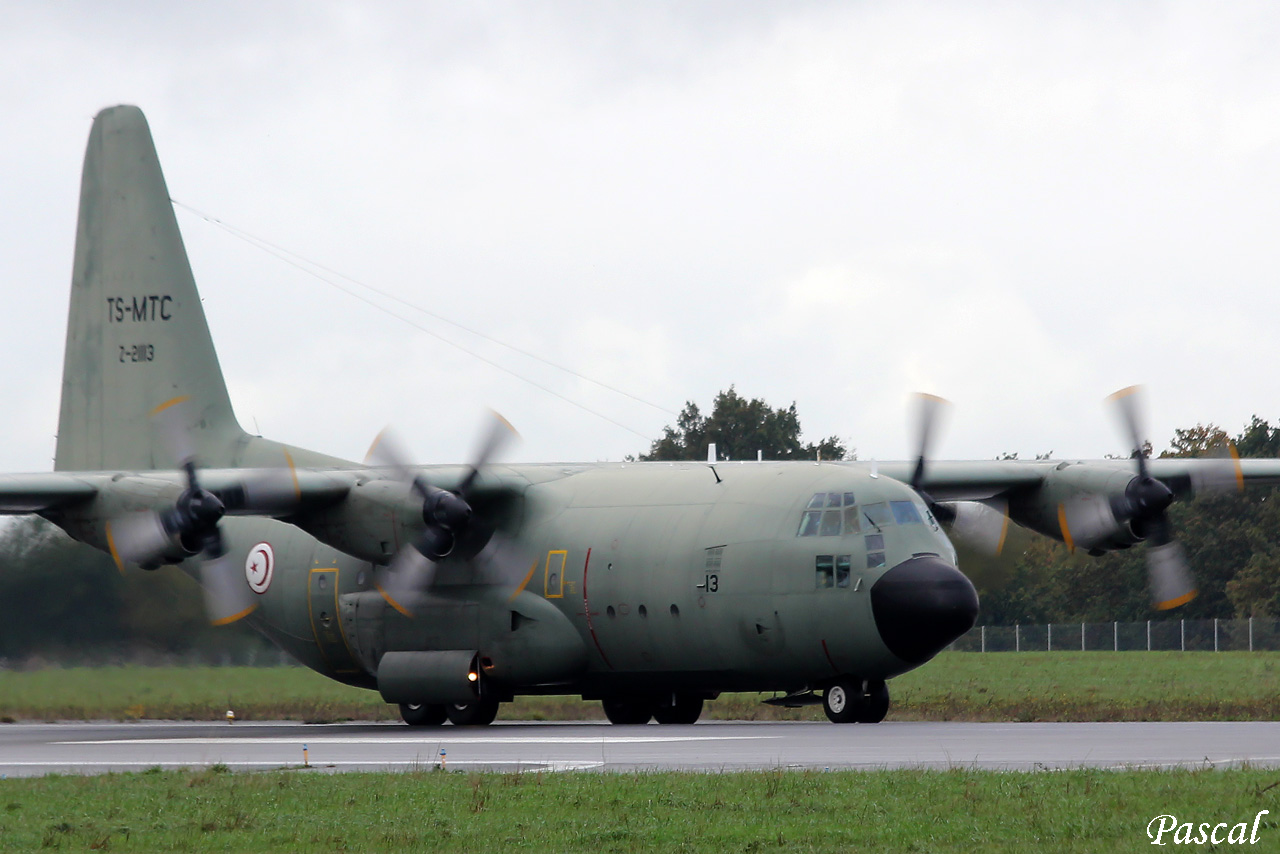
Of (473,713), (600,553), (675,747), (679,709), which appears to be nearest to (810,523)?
(600,553)

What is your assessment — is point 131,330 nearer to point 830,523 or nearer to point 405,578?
point 405,578

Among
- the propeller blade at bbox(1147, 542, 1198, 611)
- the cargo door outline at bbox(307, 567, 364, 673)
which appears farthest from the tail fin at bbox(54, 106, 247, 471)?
the propeller blade at bbox(1147, 542, 1198, 611)

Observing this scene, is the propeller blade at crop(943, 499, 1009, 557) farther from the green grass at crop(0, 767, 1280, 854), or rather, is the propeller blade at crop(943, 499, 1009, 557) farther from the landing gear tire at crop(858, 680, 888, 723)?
the green grass at crop(0, 767, 1280, 854)

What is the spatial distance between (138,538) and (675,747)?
29.5ft

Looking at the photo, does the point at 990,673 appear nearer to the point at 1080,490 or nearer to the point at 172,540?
the point at 1080,490

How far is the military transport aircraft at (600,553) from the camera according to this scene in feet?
72.9

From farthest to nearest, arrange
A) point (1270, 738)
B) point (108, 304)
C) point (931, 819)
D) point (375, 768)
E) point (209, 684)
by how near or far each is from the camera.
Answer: point (108, 304) < point (209, 684) < point (1270, 738) < point (375, 768) < point (931, 819)

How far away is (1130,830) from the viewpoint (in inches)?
423

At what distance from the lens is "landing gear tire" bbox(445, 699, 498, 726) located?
25250 mm

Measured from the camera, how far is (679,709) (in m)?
25.7

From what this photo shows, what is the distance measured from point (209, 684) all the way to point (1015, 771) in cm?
1694

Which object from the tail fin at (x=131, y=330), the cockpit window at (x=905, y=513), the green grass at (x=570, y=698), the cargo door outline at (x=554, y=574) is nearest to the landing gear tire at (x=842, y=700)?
the cockpit window at (x=905, y=513)

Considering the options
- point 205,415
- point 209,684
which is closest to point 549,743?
point 209,684

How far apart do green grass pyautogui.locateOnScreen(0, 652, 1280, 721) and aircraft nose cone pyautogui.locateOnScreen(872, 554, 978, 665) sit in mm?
4399
